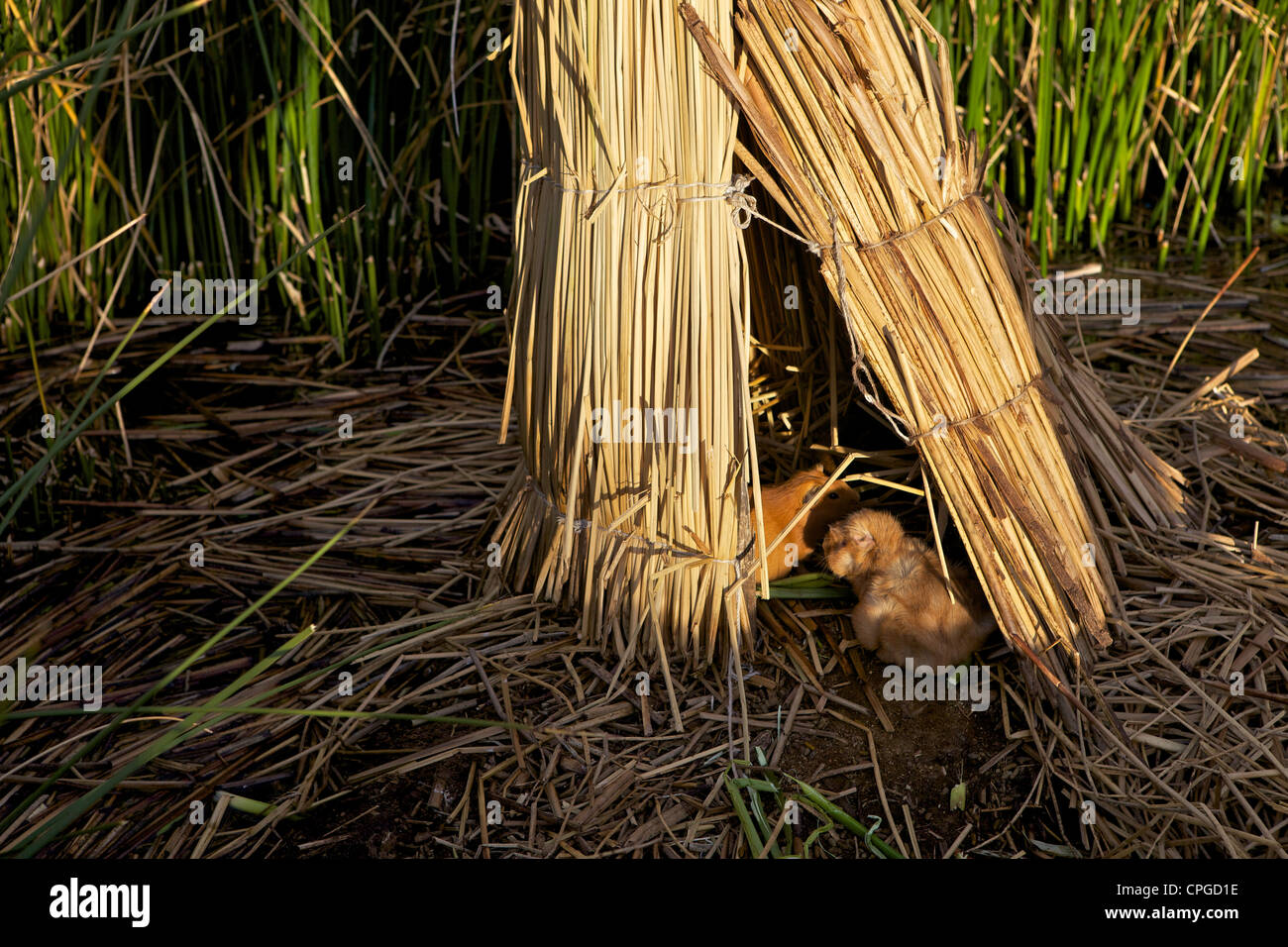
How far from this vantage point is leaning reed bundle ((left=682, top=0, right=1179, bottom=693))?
5.45ft

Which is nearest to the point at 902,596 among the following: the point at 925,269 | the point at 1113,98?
the point at 925,269

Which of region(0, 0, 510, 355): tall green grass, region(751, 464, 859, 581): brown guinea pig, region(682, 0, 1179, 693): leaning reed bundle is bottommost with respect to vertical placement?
Result: region(751, 464, 859, 581): brown guinea pig

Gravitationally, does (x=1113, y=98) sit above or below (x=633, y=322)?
above

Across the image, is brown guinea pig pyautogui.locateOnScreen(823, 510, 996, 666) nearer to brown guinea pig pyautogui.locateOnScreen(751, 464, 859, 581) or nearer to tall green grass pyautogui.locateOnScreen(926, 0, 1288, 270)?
brown guinea pig pyautogui.locateOnScreen(751, 464, 859, 581)

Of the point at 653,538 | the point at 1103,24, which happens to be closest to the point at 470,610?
the point at 653,538

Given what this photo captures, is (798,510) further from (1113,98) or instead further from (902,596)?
(1113,98)

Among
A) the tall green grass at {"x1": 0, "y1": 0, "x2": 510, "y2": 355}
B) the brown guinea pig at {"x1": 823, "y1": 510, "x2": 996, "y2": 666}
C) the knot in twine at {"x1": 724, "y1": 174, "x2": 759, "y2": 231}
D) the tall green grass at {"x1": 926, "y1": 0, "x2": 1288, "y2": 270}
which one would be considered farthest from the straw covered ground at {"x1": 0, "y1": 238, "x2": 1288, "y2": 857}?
the tall green grass at {"x1": 926, "y1": 0, "x2": 1288, "y2": 270}

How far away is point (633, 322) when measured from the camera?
5.75 ft

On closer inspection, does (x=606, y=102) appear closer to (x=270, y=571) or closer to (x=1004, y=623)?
(x=1004, y=623)

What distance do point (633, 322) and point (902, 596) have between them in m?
0.65

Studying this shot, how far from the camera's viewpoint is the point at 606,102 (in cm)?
166

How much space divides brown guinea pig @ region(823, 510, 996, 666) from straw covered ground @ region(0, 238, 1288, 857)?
8 centimetres

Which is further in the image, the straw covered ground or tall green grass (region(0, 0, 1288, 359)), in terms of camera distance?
tall green grass (region(0, 0, 1288, 359))

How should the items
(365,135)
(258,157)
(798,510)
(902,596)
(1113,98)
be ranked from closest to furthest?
1. (902,596)
2. (798,510)
3. (365,135)
4. (258,157)
5. (1113,98)
